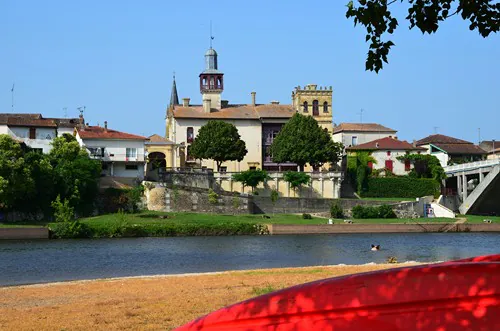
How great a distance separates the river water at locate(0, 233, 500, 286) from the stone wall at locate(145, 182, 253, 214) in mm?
13324

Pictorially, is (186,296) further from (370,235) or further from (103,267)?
(370,235)

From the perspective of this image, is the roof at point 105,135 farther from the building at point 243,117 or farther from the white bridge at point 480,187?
the white bridge at point 480,187

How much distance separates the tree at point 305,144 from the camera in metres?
85.9

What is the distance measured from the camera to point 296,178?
83.9 meters

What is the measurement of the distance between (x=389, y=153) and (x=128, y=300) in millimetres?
76159

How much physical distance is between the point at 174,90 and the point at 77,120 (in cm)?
2874

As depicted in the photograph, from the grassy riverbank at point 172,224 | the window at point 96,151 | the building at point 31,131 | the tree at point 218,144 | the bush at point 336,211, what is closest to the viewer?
the grassy riverbank at point 172,224

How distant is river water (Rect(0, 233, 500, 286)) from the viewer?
35.5 metres

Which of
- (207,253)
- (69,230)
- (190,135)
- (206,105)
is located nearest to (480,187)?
(190,135)

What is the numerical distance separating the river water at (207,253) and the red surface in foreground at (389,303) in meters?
26.7

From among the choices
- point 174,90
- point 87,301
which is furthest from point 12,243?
point 174,90

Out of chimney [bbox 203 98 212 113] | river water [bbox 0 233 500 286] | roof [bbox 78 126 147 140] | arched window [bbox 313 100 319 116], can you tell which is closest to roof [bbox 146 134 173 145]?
chimney [bbox 203 98 212 113]

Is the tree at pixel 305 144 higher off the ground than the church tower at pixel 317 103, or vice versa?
the church tower at pixel 317 103

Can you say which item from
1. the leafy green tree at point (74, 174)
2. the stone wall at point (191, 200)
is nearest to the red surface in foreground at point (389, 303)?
the leafy green tree at point (74, 174)
